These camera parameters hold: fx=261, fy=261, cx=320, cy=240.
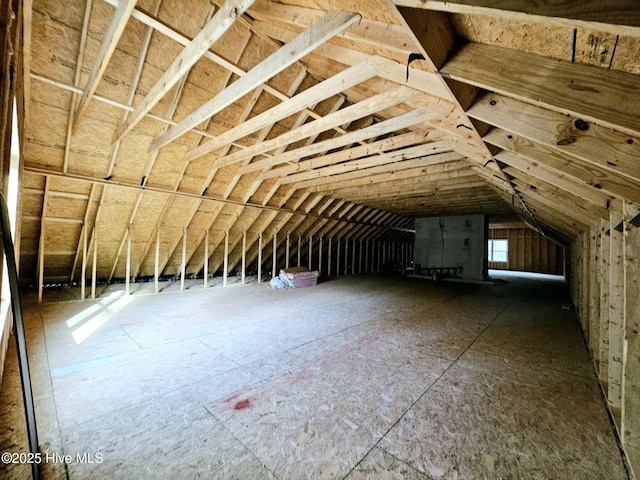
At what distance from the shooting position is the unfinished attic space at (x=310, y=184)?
1.23 meters

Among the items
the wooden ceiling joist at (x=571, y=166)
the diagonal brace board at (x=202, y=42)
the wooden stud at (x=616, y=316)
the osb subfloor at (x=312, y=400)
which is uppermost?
the diagonal brace board at (x=202, y=42)

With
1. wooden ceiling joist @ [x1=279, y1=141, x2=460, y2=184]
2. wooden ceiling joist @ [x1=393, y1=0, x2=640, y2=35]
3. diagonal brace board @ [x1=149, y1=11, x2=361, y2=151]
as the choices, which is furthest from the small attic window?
wooden ceiling joist @ [x1=393, y1=0, x2=640, y2=35]

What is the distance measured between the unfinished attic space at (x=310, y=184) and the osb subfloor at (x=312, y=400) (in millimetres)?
18

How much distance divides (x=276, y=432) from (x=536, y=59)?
238 cm

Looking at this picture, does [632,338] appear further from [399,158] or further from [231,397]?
[399,158]

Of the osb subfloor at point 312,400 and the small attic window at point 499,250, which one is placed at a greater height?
the small attic window at point 499,250

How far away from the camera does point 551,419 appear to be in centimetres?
190

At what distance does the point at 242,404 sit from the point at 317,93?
283 centimetres

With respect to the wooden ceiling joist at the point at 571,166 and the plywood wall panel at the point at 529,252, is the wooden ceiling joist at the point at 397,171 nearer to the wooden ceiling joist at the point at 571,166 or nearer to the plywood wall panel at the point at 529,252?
the wooden ceiling joist at the point at 571,166

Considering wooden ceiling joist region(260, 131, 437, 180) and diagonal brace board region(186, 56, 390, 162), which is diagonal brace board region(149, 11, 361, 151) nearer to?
diagonal brace board region(186, 56, 390, 162)

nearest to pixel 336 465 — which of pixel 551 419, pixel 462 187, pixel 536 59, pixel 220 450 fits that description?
pixel 220 450

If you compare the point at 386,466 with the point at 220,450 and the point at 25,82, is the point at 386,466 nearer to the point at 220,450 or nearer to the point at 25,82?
the point at 220,450

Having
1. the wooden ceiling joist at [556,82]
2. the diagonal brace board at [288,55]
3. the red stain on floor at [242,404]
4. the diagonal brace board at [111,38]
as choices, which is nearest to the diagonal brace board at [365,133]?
the diagonal brace board at [288,55]

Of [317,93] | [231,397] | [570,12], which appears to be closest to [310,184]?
[317,93]
